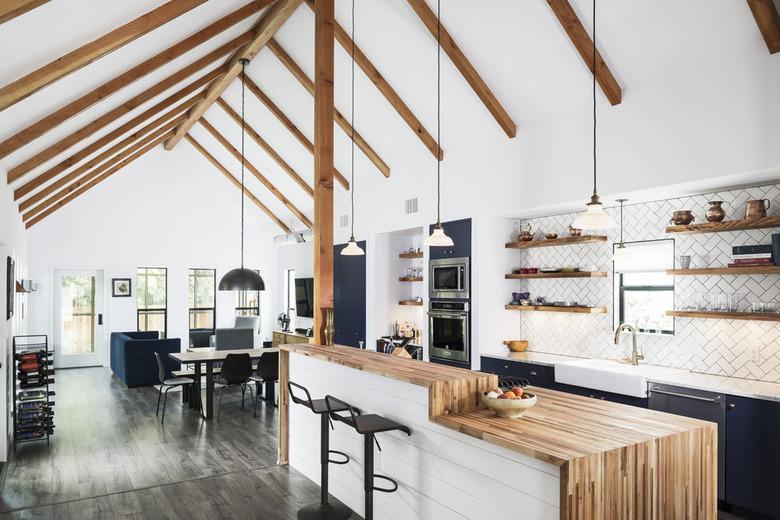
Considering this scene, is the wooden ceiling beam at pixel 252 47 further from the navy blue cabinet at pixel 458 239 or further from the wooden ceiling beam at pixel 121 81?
the navy blue cabinet at pixel 458 239

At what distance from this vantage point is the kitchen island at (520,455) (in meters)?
2.49

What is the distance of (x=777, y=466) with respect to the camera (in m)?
3.72

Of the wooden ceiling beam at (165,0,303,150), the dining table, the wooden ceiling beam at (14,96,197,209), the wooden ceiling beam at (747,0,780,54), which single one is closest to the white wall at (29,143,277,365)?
the wooden ceiling beam at (165,0,303,150)


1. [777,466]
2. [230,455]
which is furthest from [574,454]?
[230,455]

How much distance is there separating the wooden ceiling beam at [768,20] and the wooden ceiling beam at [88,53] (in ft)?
12.5

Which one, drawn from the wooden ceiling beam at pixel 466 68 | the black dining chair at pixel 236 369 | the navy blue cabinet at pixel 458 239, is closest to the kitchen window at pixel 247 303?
the black dining chair at pixel 236 369

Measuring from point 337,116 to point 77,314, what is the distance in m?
7.16

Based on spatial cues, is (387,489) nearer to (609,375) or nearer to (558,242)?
(609,375)

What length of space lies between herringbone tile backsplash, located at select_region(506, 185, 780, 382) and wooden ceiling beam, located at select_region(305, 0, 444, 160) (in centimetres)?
161

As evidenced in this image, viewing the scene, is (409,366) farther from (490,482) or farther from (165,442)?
(165,442)

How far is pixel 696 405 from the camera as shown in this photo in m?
4.13

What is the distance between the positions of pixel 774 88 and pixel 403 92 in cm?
370

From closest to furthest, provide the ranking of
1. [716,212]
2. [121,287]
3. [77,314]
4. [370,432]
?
1. [370,432]
2. [716,212]
3. [77,314]
4. [121,287]

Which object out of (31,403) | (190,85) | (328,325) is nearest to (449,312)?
(328,325)
